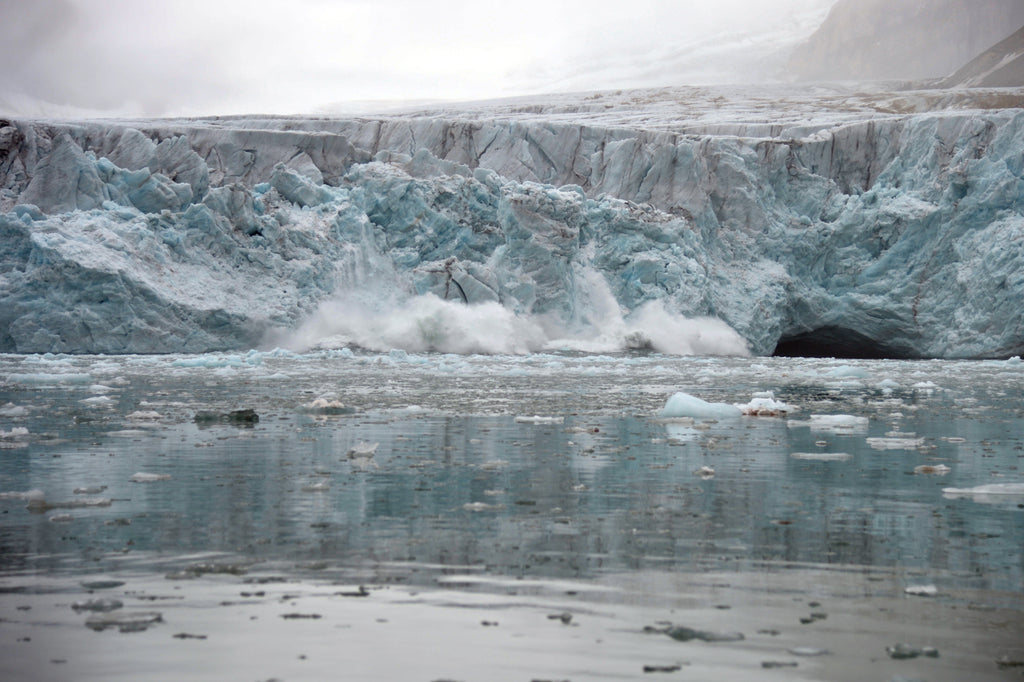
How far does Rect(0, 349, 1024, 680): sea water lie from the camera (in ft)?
7.13

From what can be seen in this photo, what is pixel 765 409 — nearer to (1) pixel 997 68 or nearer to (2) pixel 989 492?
(2) pixel 989 492

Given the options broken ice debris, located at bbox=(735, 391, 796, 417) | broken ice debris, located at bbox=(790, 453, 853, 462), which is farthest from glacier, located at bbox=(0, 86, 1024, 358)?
broken ice debris, located at bbox=(790, 453, 853, 462)

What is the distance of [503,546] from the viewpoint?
10.5ft

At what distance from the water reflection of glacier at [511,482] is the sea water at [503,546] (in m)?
0.02

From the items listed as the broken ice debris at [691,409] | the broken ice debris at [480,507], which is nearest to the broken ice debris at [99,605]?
the broken ice debris at [480,507]

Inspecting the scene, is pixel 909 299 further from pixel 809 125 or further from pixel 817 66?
pixel 817 66

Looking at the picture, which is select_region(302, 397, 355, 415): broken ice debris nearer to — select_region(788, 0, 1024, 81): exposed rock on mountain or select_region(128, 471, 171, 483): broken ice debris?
select_region(128, 471, 171, 483): broken ice debris

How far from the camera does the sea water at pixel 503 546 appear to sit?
2172mm

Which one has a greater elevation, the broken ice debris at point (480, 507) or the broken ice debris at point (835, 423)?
the broken ice debris at point (835, 423)

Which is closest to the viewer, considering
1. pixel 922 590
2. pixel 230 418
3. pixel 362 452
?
pixel 922 590

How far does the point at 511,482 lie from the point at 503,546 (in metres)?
1.30

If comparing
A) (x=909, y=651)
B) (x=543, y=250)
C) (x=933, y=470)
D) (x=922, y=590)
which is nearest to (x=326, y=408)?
(x=933, y=470)

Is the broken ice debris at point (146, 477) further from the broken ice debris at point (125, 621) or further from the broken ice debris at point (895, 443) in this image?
the broken ice debris at point (895, 443)

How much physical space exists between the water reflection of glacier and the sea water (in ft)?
0.07
